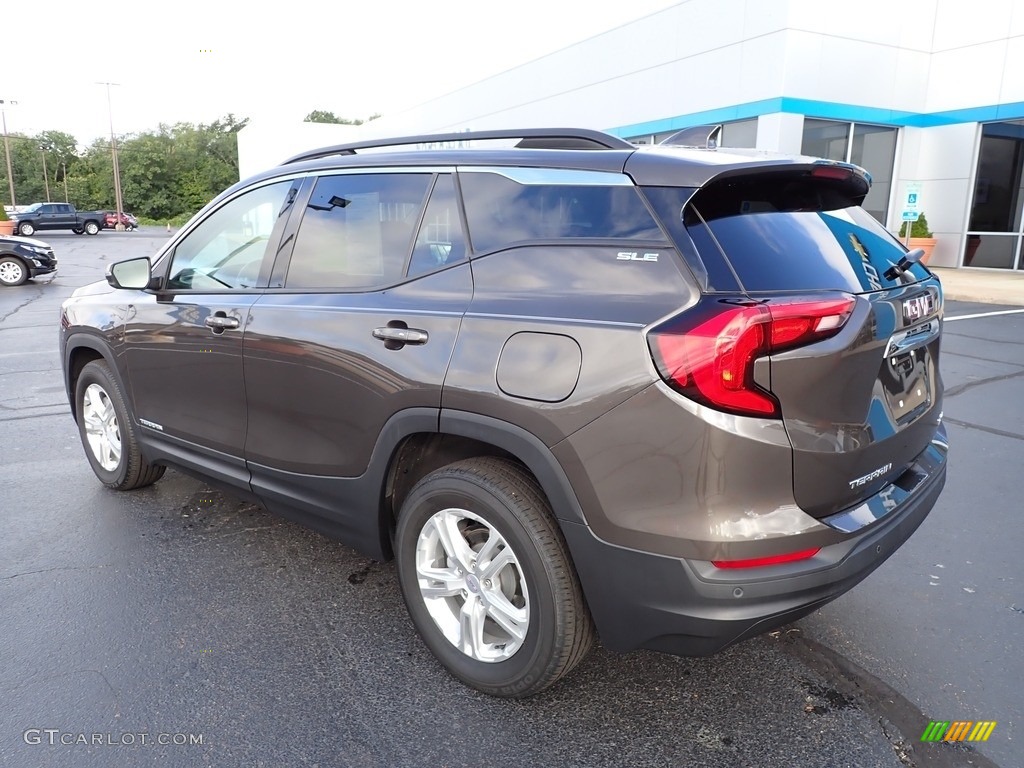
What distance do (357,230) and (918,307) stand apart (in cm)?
213

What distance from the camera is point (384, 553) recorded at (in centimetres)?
299

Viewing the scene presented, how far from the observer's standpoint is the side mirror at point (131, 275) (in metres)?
4.02

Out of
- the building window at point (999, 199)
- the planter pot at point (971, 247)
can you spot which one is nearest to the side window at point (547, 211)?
the building window at point (999, 199)

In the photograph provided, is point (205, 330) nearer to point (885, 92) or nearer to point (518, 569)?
point (518, 569)

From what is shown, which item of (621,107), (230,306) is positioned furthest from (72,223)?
(230,306)

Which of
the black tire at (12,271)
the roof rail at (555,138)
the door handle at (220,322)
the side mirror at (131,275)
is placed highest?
the roof rail at (555,138)

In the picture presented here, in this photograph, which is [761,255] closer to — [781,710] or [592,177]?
[592,177]

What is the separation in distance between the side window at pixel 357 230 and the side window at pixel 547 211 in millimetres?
316

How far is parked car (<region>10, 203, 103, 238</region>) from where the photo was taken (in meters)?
45.1

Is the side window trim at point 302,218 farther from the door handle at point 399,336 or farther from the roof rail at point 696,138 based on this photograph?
the roof rail at point 696,138

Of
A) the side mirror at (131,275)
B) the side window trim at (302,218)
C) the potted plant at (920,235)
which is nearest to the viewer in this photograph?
the side window trim at (302,218)

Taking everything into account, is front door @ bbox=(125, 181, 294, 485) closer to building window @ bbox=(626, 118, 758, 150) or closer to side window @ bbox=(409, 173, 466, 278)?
side window @ bbox=(409, 173, 466, 278)

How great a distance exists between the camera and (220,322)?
11.3ft

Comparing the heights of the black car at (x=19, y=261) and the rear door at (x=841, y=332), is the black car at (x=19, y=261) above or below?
below
